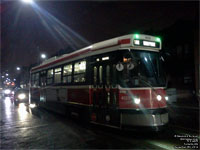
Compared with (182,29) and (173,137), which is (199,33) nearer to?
(182,29)

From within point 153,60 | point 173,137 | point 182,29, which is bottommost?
point 173,137

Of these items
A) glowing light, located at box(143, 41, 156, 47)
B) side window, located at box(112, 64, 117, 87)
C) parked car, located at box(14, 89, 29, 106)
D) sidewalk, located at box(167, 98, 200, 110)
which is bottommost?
sidewalk, located at box(167, 98, 200, 110)

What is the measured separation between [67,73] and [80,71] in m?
1.51

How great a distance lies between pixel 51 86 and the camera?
12414mm

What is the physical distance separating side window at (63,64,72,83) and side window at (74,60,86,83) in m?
0.55

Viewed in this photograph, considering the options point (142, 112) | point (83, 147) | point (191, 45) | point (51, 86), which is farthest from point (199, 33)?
point (83, 147)

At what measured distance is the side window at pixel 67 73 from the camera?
33.0ft

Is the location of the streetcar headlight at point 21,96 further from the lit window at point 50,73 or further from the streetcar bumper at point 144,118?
the streetcar bumper at point 144,118

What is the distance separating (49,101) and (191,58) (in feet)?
66.0

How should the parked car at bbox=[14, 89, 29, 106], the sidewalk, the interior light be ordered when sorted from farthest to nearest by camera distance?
the interior light → the parked car at bbox=[14, 89, 29, 106] → the sidewalk

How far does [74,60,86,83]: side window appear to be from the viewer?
8812 millimetres

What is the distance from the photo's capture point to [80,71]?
909 centimetres

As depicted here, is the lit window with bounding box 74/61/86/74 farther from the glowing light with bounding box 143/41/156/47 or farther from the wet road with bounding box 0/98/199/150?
the glowing light with bounding box 143/41/156/47

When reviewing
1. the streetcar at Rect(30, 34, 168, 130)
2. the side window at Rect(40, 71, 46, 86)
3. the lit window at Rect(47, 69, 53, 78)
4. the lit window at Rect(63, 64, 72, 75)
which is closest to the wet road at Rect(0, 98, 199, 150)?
the streetcar at Rect(30, 34, 168, 130)
